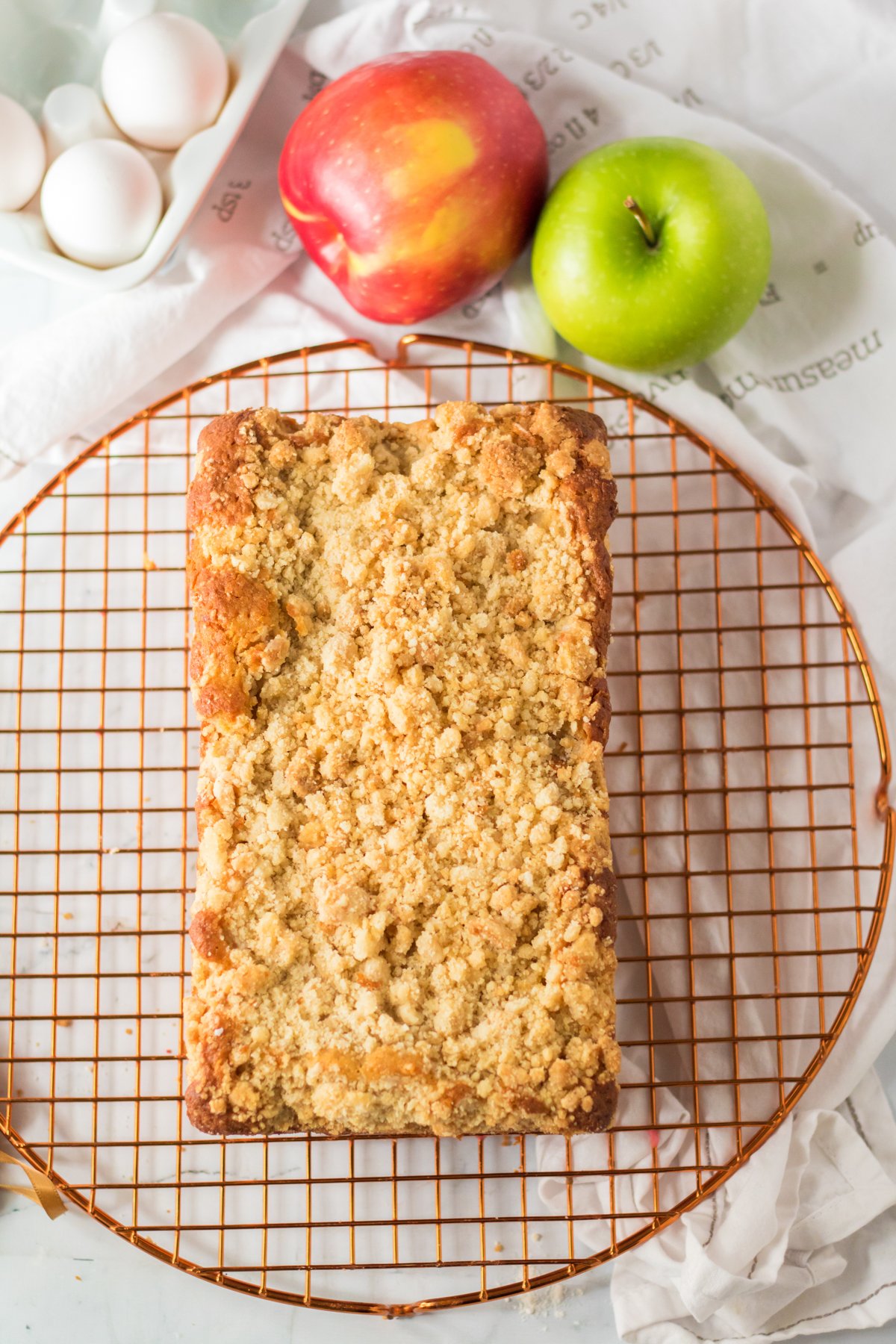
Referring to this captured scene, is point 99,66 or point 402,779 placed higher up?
point 99,66

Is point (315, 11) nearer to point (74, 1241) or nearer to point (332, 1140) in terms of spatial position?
point (332, 1140)

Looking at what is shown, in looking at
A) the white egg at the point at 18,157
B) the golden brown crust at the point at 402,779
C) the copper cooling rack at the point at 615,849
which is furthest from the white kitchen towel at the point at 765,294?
the golden brown crust at the point at 402,779

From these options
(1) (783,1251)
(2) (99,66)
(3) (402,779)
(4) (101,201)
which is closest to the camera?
(3) (402,779)

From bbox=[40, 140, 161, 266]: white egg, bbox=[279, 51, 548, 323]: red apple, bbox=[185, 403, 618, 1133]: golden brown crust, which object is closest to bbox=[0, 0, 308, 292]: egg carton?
bbox=[40, 140, 161, 266]: white egg

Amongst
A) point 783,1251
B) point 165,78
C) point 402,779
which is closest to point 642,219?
point 165,78

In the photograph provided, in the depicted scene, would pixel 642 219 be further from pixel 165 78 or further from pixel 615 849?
pixel 615 849

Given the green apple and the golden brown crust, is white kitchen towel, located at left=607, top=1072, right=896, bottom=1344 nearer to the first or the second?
the golden brown crust
